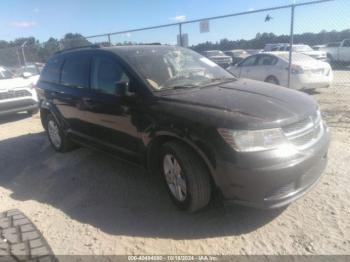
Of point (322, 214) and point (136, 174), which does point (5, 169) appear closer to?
point (136, 174)

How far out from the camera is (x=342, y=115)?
7367 millimetres

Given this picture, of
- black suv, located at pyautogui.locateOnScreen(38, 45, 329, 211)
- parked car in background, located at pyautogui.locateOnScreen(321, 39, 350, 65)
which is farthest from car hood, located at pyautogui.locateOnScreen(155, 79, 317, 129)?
parked car in background, located at pyautogui.locateOnScreen(321, 39, 350, 65)

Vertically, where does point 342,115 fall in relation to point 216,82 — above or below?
below

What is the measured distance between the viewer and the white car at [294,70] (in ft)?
32.8

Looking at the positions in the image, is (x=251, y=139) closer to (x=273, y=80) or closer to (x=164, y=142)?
(x=164, y=142)

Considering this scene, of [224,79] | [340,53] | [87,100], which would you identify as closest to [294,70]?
[224,79]

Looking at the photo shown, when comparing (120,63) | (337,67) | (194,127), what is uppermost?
(120,63)

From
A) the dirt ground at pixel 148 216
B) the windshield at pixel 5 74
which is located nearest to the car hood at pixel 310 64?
the dirt ground at pixel 148 216

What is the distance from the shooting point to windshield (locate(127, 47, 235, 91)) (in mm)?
4008

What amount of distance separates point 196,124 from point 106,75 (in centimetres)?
177

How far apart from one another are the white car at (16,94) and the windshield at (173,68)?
611cm

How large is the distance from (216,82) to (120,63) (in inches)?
48.5

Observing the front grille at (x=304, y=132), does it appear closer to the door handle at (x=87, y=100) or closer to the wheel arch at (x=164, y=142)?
the wheel arch at (x=164, y=142)

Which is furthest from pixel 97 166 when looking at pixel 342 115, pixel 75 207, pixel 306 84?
pixel 306 84
